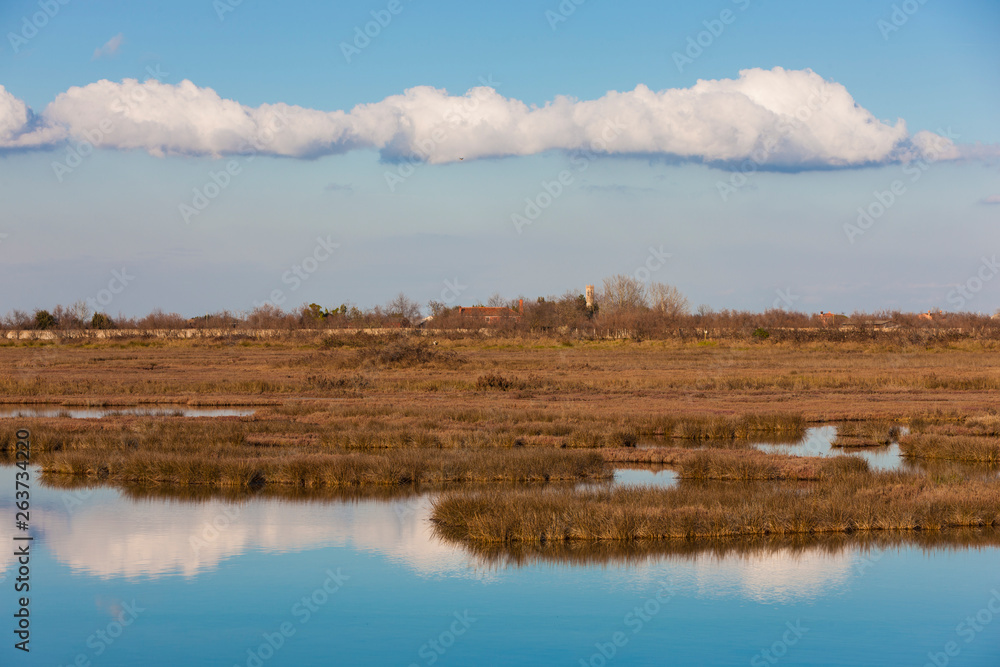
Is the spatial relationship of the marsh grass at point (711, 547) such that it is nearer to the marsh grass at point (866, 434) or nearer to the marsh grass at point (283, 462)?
the marsh grass at point (283, 462)

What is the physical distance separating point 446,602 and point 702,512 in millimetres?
5460

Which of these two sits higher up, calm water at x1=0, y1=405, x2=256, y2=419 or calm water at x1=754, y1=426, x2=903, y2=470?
calm water at x1=0, y1=405, x2=256, y2=419

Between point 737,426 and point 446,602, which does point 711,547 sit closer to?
point 446,602

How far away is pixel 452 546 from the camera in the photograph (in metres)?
15.2

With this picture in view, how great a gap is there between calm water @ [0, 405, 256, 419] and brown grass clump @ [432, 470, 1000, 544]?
1725 cm

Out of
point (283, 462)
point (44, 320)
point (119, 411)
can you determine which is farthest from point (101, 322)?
point (283, 462)

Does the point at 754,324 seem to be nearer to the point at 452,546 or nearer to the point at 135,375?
the point at 135,375

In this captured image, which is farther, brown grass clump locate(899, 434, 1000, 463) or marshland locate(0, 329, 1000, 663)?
brown grass clump locate(899, 434, 1000, 463)

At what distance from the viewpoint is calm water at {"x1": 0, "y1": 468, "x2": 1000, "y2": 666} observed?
1080 cm

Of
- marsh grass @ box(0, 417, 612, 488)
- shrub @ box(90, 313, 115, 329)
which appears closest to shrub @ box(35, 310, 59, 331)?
shrub @ box(90, 313, 115, 329)

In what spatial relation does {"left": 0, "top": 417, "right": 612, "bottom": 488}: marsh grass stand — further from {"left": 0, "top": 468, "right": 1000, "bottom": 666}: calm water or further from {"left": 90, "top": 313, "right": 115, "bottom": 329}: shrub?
{"left": 90, "top": 313, "right": 115, "bottom": 329}: shrub

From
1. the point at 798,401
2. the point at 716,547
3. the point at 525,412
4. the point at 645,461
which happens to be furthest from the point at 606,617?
the point at 798,401

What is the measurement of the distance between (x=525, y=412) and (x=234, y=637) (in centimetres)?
1843

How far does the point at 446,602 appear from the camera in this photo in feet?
41.1
